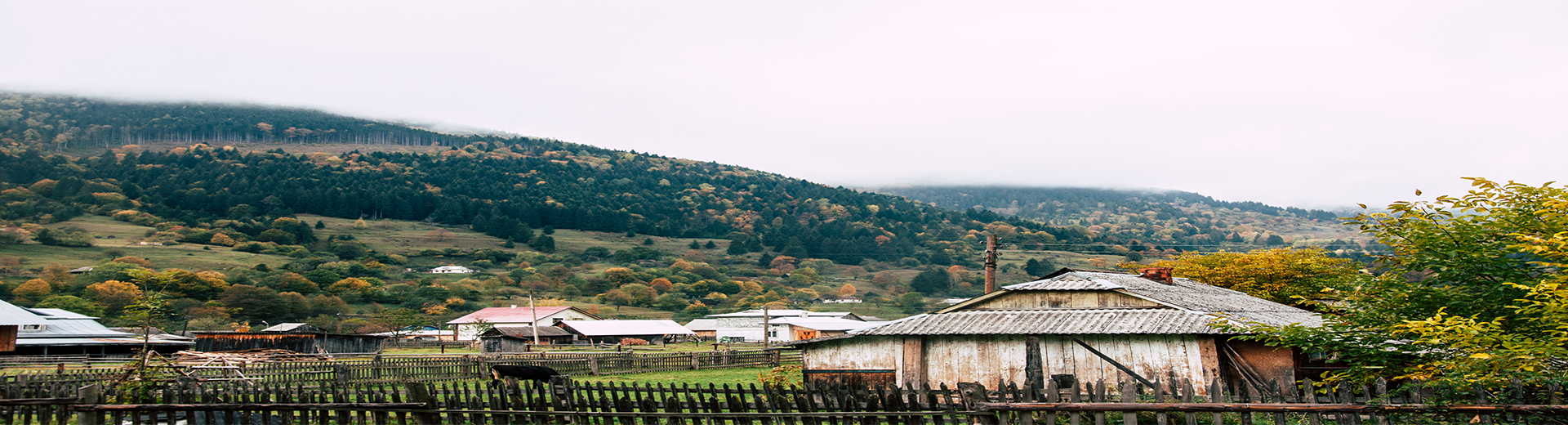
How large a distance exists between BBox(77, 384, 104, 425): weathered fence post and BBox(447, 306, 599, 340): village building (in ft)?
243

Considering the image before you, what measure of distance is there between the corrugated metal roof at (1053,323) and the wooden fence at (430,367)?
12.9 m

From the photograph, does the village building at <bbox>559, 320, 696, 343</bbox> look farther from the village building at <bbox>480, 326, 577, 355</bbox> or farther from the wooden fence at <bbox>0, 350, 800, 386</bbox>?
the wooden fence at <bbox>0, 350, 800, 386</bbox>

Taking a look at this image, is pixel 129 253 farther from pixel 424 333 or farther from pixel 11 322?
pixel 11 322

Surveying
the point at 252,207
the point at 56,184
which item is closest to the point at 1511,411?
the point at 252,207

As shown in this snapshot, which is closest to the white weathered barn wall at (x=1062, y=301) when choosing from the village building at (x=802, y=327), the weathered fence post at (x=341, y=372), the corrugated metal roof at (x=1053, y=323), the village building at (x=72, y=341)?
the corrugated metal roof at (x=1053, y=323)

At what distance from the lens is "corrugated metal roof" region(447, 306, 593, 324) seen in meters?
87.5

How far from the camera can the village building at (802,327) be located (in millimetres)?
80750

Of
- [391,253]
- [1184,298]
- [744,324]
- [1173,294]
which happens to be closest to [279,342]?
[744,324]

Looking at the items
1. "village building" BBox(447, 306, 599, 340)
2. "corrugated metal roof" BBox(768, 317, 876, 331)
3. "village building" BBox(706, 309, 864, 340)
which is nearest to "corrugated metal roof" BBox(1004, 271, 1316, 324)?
"corrugated metal roof" BBox(768, 317, 876, 331)

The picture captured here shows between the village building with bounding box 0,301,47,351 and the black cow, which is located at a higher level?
the black cow

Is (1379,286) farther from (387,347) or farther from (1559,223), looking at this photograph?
(387,347)

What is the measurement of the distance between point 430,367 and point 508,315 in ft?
201

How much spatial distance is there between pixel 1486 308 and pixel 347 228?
18107cm

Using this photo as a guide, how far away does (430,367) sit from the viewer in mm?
31094
